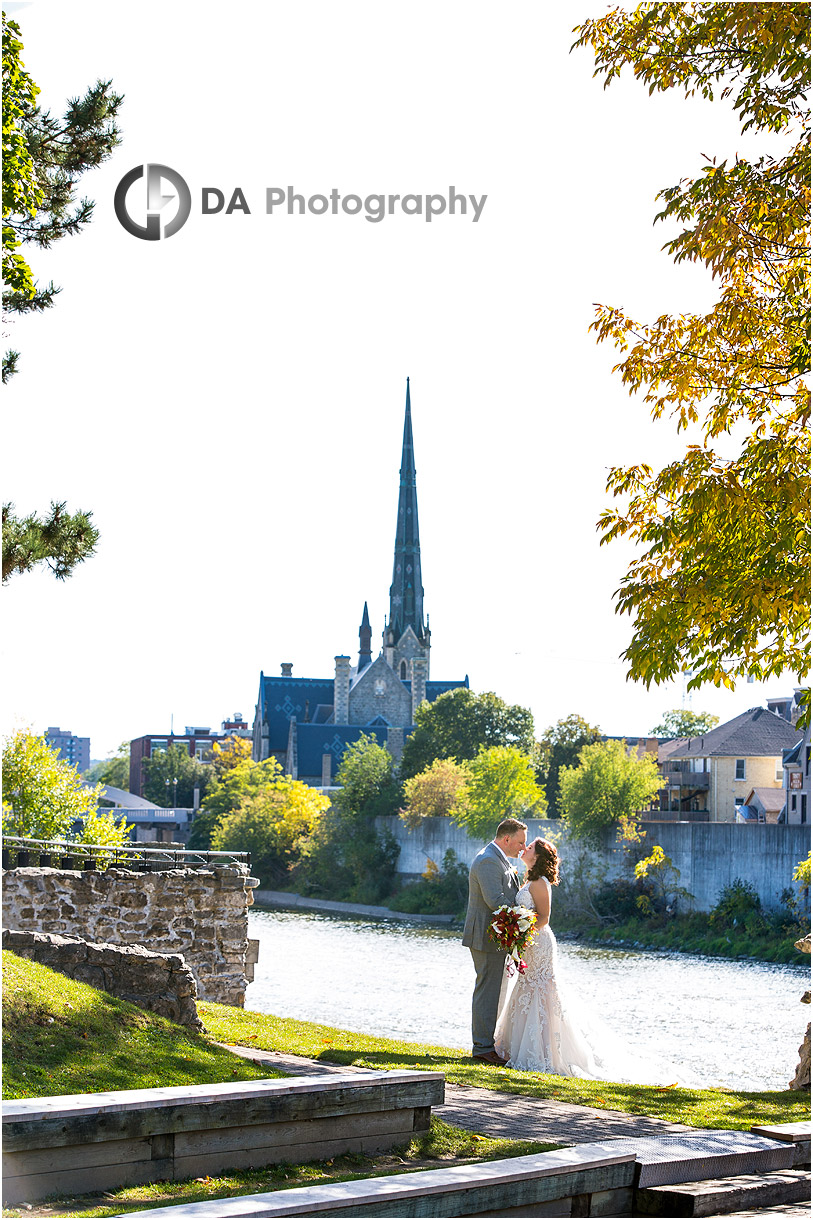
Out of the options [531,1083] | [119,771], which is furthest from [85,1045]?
[119,771]

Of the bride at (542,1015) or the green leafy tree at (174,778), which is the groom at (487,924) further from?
the green leafy tree at (174,778)

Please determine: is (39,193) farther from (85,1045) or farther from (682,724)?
(682,724)

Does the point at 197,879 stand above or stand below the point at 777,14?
below

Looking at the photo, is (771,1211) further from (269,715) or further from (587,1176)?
(269,715)

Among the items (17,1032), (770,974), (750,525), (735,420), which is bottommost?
(770,974)

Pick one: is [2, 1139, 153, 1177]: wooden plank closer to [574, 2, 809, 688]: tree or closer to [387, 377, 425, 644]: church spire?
[574, 2, 809, 688]: tree

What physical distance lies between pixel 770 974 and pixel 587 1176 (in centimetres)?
2993

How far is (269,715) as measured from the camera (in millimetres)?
93688

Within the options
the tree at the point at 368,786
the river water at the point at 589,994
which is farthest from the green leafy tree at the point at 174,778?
the river water at the point at 589,994

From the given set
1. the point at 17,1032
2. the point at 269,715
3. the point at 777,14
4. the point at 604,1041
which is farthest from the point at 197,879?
the point at 269,715

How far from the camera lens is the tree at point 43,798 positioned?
20575 mm

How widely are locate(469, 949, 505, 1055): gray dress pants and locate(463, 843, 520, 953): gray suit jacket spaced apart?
0.25ft

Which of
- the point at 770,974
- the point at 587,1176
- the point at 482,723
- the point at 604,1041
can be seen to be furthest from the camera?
the point at 482,723

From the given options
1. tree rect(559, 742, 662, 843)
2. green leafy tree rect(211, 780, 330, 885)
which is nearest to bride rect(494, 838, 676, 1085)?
tree rect(559, 742, 662, 843)
